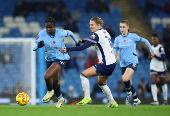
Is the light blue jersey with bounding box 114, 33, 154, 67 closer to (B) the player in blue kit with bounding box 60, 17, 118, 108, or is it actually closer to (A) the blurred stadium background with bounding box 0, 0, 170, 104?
(B) the player in blue kit with bounding box 60, 17, 118, 108

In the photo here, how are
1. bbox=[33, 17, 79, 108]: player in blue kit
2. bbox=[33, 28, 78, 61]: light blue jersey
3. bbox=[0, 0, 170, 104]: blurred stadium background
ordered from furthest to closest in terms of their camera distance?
bbox=[0, 0, 170, 104]: blurred stadium background, bbox=[33, 28, 78, 61]: light blue jersey, bbox=[33, 17, 79, 108]: player in blue kit

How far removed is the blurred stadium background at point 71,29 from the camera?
12.4 m

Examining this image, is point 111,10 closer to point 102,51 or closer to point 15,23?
point 15,23

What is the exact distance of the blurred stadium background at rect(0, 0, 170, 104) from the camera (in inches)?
488

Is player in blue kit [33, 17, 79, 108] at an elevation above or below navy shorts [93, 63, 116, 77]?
above

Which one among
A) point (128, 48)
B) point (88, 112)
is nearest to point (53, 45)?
point (128, 48)

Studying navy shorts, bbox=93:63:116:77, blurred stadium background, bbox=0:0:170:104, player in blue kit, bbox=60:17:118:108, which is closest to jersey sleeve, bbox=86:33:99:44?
player in blue kit, bbox=60:17:118:108

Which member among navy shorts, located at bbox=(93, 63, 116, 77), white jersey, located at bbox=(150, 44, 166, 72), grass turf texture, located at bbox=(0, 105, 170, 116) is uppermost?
white jersey, located at bbox=(150, 44, 166, 72)

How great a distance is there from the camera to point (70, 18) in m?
18.4

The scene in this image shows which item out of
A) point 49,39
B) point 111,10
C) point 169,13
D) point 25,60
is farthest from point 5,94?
point 169,13

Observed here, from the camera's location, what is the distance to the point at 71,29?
17.6 metres

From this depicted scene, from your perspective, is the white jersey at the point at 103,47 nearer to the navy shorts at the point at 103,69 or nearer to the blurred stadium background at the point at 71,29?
the navy shorts at the point at 103,69

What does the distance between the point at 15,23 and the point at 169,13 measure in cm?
915

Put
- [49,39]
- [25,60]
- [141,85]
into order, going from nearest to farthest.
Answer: [49,39] → [25,60] → [141,85]
